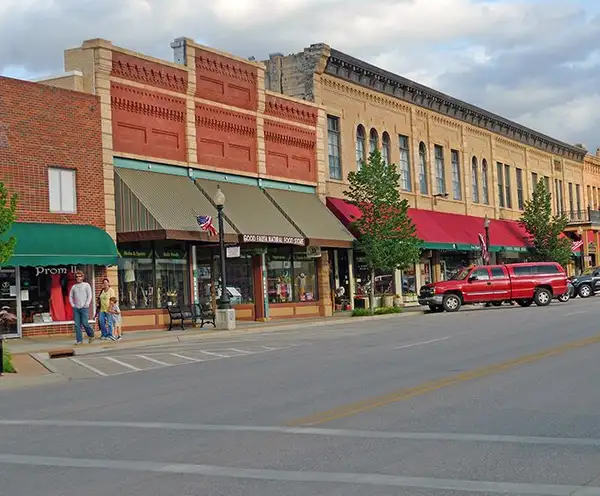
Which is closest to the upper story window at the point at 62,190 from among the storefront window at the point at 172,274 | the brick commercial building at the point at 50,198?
the brick commercial building at the point at 50,198

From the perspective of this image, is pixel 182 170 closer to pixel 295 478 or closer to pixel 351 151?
pixel 351 151

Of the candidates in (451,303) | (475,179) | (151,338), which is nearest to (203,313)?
(151,338)

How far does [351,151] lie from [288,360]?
23.8 m

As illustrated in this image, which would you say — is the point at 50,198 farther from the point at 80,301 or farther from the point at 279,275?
the point at 279,275

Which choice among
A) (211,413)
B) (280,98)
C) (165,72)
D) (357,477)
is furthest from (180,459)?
(280,98)

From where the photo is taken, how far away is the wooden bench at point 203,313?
28.8 m

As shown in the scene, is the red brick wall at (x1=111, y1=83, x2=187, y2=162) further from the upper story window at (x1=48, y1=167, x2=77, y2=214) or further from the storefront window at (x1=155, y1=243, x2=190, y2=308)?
the storefront window at (x1=155, y1=243, x2=190, y2=308)

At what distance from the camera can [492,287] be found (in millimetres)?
36625

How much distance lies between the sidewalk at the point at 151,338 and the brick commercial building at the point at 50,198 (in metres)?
1.22

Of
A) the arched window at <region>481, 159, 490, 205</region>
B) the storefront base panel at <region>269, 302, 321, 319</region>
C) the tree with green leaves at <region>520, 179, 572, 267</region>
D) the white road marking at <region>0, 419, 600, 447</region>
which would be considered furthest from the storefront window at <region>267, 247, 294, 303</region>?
the tree with green leaves at <region>520, 179, 572, 267</region>

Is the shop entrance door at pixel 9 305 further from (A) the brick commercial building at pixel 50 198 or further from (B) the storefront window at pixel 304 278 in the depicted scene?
(B) the storefront window at pixel 304 278

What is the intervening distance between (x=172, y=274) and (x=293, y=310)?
7.04m

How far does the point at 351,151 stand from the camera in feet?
130

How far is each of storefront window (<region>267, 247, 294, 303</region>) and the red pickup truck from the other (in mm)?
6018
